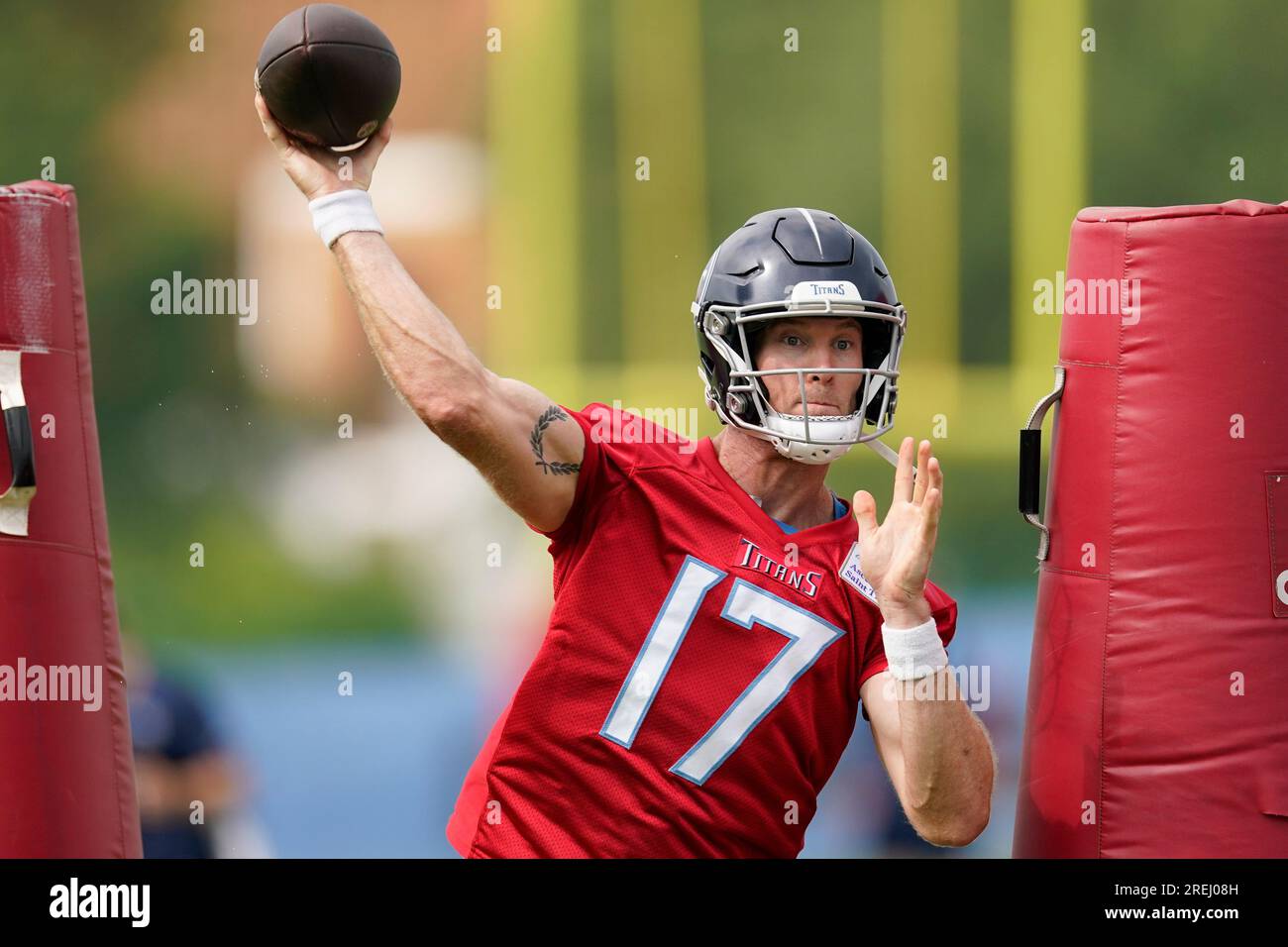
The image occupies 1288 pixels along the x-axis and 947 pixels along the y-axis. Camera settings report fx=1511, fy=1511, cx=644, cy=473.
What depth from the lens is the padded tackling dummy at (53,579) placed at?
8.38 feet

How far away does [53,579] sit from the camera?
2.62m

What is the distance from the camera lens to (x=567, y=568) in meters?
2.85

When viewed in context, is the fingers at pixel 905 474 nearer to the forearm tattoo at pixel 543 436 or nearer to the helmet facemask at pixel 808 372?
the helmet facemask at pixel 808 372

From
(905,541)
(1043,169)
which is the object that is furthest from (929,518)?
(1043,169)

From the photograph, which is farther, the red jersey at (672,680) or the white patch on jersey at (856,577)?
the white patch on jersey at (856,577)

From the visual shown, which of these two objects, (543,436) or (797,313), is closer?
(543,436)

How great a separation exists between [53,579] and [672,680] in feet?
3.62

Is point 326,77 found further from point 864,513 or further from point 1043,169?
point 1043,169

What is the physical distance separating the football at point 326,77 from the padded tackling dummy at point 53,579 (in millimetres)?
442

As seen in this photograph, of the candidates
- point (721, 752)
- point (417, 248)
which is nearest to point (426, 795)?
point (417, 248)

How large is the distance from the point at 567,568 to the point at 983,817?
2.88 ft

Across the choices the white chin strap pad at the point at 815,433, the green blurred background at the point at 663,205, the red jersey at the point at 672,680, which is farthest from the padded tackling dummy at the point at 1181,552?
the green blurred background at the point at 663,205

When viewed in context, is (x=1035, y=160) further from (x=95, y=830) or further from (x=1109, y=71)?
(x=95, y=830)

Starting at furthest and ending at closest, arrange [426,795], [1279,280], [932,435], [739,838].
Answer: [932,435] < [426,795] < [739,838] < [1279,280]
